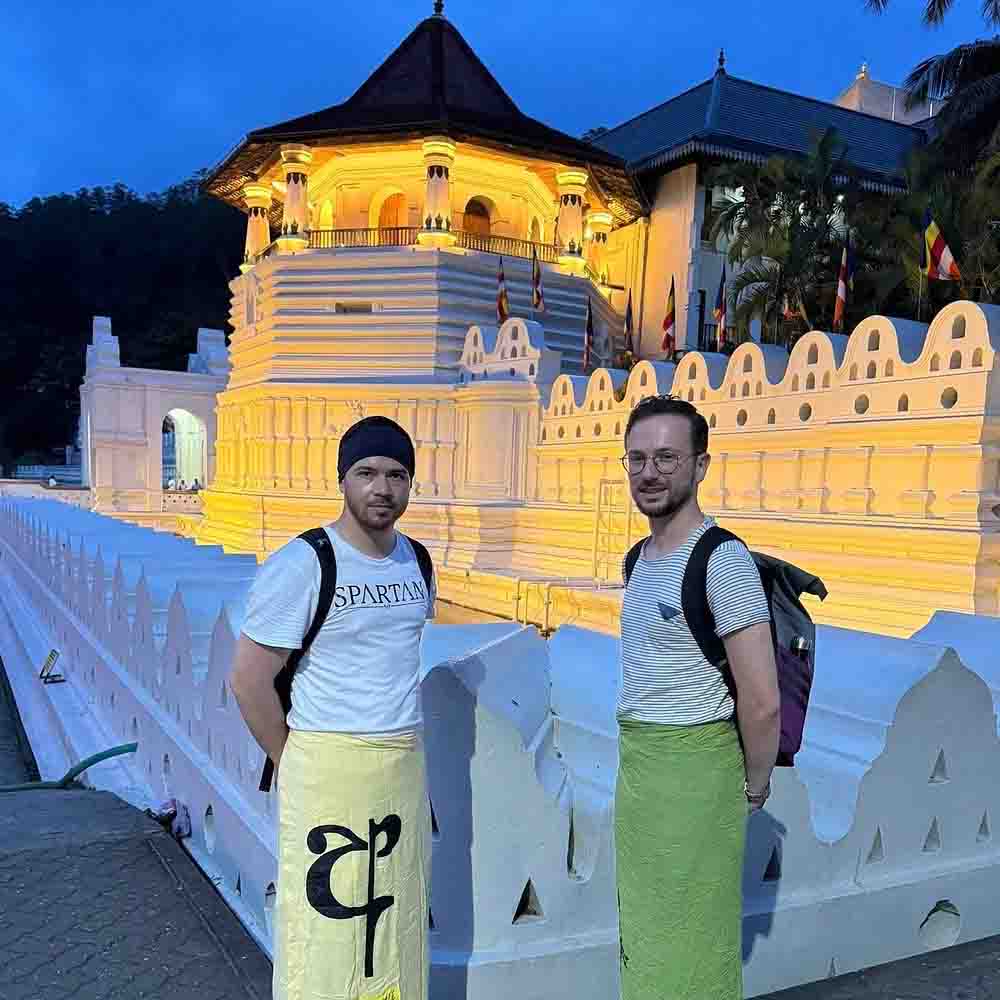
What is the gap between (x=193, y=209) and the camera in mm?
52938

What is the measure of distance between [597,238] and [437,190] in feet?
28.6

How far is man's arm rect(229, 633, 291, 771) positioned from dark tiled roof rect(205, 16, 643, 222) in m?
17.4

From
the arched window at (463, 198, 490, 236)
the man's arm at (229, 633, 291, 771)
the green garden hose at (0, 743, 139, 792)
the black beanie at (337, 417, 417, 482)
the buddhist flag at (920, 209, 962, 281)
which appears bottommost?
the green garden hose at (0, 743, 139, 792)

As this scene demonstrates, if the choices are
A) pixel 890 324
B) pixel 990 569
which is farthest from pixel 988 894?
pixel 890 324

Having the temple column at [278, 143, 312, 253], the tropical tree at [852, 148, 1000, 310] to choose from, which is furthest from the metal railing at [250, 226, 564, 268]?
the tropical tree at [852, 148, 1000, 310]

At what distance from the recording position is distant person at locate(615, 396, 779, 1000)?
5.80 ft

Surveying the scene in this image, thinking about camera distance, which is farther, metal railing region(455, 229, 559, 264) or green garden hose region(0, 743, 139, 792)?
metal railing region(455, 229, 559, 264)

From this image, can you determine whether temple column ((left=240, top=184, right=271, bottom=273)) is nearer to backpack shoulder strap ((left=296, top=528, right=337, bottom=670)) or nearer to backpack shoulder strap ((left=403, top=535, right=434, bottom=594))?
backpack shoulder strap ((left=403, top=535, right=434, bottom=594))

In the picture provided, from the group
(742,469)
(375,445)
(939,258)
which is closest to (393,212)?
(742,469)

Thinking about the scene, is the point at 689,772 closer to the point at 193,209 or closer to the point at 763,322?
the point at 763,322

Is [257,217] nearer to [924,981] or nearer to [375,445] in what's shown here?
[375,445]

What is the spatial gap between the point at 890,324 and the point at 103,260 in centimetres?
5192

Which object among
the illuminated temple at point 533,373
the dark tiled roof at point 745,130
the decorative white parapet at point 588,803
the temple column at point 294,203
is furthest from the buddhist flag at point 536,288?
the decorative white parapet at point 588,803

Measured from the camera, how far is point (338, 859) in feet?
6.18
